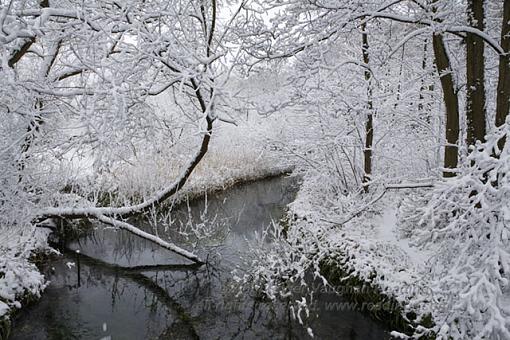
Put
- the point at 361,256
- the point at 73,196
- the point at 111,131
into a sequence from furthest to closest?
the point at 73,196, the point at 361,256, the point at 111,131

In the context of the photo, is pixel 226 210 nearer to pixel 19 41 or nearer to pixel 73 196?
pixel 73 196

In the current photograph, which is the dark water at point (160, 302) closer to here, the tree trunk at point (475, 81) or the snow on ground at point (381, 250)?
the snow on ground at point (381, 250)

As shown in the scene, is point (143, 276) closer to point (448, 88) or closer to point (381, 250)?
point (381, 250)

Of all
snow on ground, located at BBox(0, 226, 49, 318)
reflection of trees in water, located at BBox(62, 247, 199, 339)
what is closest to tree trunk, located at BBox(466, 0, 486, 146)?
reflection of trees in water, located at BBox(62, 247, 199, 339)

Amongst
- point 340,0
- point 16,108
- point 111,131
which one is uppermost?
point 340,0

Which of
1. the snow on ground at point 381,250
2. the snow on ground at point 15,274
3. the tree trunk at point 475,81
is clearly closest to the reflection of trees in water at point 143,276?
the snow on ground at point 15,274

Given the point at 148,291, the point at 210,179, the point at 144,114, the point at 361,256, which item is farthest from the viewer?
the point at 210,179

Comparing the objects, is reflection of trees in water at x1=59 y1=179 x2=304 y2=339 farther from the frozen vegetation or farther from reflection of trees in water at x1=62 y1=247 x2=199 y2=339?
the frozen vegetation

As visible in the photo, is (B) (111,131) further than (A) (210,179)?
No

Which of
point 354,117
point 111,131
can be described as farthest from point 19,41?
point 354,117

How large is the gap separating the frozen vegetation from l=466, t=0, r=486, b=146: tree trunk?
2 cm

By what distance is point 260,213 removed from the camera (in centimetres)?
1137

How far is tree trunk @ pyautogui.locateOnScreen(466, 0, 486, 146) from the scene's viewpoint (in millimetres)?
4570

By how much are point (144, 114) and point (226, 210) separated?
21.2 ft
